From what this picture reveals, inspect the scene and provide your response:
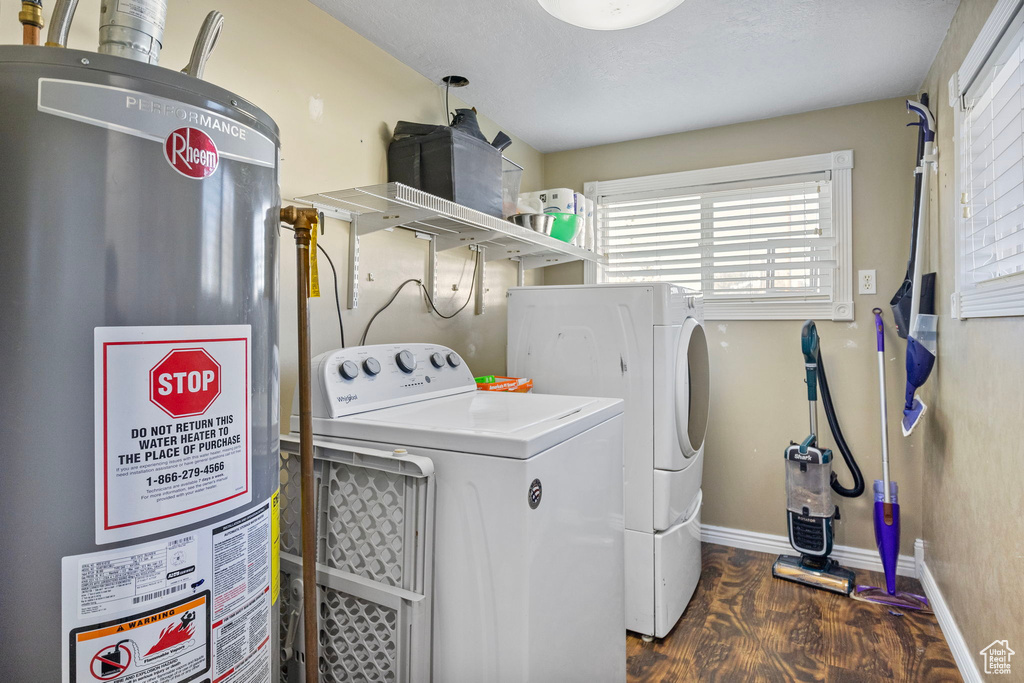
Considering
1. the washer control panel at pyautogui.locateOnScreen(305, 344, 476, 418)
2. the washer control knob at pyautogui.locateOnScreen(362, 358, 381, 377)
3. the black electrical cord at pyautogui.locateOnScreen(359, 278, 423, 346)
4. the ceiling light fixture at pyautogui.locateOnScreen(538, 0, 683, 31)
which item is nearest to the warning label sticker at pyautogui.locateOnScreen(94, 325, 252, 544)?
the washer control panel at pyautogui.locateOnScreen(305, 344, 476, 418)

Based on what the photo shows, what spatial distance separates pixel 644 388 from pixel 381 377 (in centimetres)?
104

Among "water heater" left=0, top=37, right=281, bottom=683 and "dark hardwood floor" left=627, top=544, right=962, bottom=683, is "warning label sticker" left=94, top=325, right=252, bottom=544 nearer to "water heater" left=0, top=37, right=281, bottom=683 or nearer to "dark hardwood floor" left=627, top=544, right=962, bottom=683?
"water heater" left=0, top=37, right=281, bottom=683

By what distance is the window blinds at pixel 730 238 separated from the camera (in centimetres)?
275

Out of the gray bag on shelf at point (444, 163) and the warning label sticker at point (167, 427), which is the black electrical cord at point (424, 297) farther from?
the warning label sticker at point (167, 427)

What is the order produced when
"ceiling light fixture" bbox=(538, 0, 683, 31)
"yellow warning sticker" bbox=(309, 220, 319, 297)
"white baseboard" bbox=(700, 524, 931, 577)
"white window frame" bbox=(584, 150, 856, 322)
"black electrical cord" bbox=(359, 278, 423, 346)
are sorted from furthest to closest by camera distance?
"white window frame" bbox=(584, 150, 856, 322) < "white baseboard" bbox=(700, 524, 931, 577) < "black electrical cord" bbox=(359, 278, 423, 346) < "ceiling light fixture" bbox=(538, 0, 683, 31) < "yellow warning sticker" bbox=(309, 220, 319, 297)

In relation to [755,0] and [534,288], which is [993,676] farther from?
[755,0]

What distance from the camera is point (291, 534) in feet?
4.43

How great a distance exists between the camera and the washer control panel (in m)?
1.37

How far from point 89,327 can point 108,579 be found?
1.03 feet

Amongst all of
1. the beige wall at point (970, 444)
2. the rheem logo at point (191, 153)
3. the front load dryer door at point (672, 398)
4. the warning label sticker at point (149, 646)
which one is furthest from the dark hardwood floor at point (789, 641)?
the rheem logo at point (191, 153)

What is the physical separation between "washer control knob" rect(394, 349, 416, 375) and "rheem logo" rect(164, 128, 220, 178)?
0.93 m

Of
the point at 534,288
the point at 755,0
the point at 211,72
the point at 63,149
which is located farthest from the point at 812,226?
the point at 63,149

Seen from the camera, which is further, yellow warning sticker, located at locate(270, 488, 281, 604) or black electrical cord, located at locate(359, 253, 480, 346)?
black electrical cord, located at locate(359, 253, 480, 346)

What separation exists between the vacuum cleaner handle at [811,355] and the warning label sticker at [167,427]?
2471 mm
